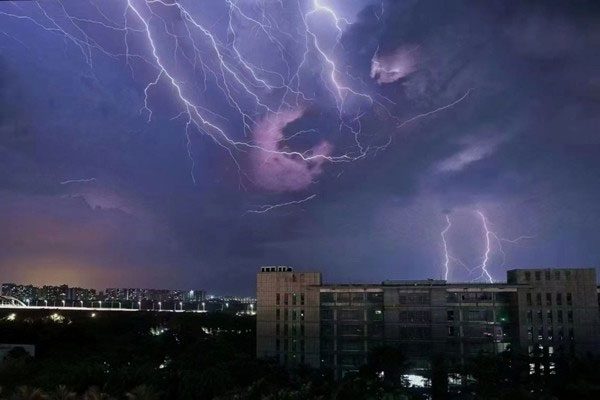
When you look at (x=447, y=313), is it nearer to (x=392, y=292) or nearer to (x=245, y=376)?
(x=392, y=292)

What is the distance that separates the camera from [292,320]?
1735 inches

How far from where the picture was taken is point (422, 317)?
42281 millimetres

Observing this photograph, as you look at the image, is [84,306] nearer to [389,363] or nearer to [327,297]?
[327,297]

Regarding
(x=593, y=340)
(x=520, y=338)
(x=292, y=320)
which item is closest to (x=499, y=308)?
(x=520, y=338)

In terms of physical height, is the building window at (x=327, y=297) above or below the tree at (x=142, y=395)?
above

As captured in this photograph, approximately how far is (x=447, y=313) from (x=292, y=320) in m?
11.6

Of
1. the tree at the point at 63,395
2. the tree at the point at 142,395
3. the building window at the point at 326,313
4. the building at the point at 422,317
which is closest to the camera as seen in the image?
the tree at the point at 63,395

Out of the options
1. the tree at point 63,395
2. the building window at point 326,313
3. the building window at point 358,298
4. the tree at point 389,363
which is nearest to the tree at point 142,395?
the tree at point 63,395

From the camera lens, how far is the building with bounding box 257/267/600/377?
40312 millimetres

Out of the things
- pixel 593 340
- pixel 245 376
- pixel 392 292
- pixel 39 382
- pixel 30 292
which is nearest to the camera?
pixel 39 382

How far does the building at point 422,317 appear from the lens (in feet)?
132

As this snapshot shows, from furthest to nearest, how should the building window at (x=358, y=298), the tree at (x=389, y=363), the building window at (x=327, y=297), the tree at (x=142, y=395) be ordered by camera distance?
1. the building window at (x=327, y=297)
2. the building window at (x=358, y=298)
3. the tree at (x=389, y=363)
4. the tree at (x=142, y=395)

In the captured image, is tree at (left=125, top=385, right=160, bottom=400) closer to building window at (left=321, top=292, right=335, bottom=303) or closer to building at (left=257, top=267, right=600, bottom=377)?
building at (left=257, top=267, right=600, bottom=377)

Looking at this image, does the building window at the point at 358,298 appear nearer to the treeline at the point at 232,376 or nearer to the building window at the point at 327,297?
the building window at the point at 327,297
